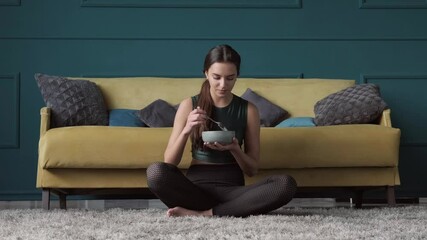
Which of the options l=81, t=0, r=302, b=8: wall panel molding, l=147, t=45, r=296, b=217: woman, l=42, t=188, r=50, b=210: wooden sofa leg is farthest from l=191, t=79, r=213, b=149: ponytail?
l=81, t=0, r=302, b=8: wall panel molding

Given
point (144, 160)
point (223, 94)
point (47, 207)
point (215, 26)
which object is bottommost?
point (47, 207)

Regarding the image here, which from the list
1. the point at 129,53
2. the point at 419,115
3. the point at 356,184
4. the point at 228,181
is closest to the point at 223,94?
the point at 228,181

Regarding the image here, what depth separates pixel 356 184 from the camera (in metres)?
3.64

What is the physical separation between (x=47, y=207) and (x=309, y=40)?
2.11 m

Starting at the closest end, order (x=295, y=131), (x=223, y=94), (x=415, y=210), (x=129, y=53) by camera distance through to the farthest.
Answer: (x=223, y=94) < (x=415, y=210) < (x=295, y=131) < (x=129, y=53)

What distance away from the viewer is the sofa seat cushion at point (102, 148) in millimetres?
3514

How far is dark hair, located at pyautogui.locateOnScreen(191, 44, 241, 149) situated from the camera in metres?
2.81

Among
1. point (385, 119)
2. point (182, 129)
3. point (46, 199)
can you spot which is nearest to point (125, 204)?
point (46, 199)

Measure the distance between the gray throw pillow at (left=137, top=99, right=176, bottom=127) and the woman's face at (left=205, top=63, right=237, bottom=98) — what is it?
1.18 meters

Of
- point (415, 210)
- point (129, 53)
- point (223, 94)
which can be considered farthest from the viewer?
point (129, 53)

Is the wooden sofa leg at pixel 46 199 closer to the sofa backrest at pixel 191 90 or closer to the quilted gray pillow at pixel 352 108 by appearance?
the sofa backrest at pixel 191 90

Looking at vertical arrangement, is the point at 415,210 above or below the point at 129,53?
below

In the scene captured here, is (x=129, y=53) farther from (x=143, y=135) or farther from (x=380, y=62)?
(x=380, y=62)

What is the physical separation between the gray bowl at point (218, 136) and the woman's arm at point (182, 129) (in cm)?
7
